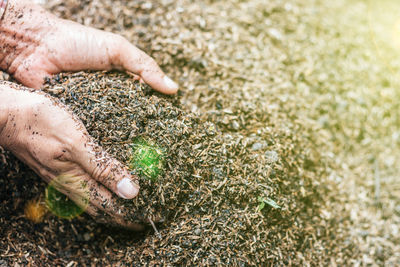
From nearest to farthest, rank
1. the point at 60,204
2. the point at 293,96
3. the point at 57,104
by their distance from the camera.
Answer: the point at 57,104 → the point at 60,204 → the point at 293,96

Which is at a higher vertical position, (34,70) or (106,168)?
(34,70)

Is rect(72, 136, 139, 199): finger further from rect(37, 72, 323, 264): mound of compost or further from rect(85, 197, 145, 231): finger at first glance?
rect(85, 197, 145, 231): finger

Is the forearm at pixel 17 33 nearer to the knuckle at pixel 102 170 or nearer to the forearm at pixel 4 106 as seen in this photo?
the forearm at pixel 4 106

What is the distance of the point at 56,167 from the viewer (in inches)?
97.3

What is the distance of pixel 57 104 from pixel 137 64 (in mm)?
732

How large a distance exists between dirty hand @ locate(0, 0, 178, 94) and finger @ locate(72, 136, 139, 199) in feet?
2.51

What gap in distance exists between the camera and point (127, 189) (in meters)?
2.36

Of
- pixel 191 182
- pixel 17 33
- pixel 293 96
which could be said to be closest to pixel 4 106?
pixel 17 33

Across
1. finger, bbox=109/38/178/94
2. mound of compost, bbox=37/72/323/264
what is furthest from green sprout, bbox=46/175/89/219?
finger, bbox=109/38/178/94

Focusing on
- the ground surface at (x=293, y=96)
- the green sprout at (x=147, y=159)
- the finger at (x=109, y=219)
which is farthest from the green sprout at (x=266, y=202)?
the finger at (x=109, y=219)

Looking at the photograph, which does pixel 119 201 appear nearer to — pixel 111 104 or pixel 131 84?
pixel 111 104

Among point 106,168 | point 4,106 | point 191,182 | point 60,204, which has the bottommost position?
point 60,204

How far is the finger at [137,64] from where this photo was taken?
279 centimetres

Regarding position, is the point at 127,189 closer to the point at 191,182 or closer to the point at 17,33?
the point at 191,182
